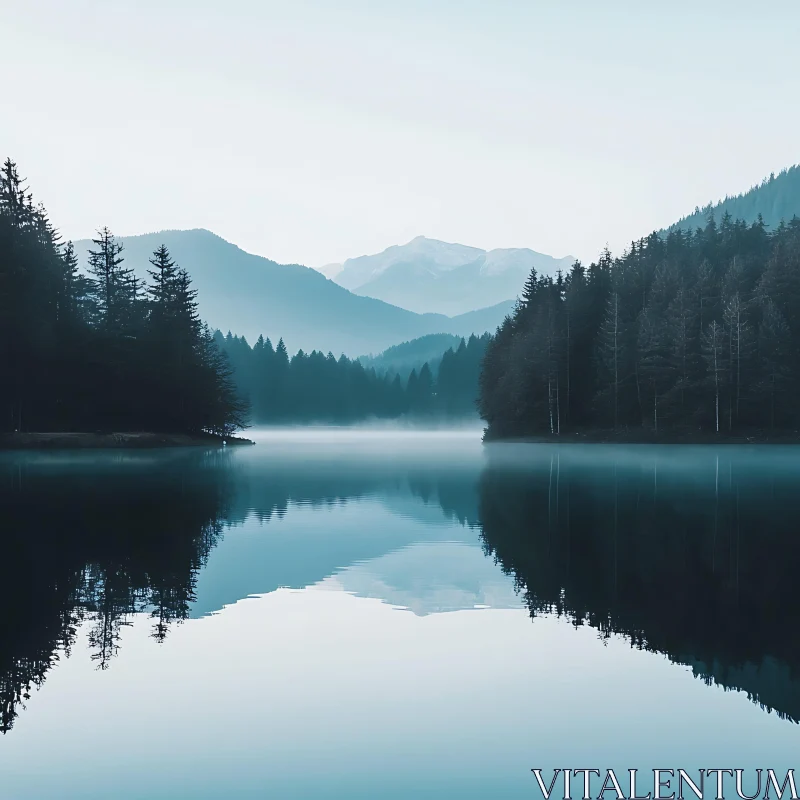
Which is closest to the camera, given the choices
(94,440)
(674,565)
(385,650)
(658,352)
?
(385,650)

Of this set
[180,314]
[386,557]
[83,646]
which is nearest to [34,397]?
[180,314]

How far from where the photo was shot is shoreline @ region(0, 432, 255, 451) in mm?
78312

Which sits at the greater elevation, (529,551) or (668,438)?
(668,438)

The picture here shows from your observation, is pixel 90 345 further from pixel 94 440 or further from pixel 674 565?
pixel 674 565

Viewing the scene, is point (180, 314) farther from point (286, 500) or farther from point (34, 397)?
point (286, 500)

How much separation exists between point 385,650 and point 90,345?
7790cm

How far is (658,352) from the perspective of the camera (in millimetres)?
100000

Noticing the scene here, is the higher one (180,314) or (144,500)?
(180,314)

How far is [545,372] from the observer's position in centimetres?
10056

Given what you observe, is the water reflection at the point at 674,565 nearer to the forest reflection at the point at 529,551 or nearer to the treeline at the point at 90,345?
the forest reflection at the point at 529,551

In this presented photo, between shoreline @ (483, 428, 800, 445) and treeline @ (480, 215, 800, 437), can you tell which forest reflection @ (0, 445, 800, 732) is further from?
treeline @ (480, 215, 800, 437)

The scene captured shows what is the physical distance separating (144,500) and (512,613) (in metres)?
22.9

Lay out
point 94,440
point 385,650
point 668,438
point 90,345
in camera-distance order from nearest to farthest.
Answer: point 385,650
point 94,440
point 90,345
point 668,438

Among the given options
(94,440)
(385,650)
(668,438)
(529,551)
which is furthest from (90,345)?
(385,650)
